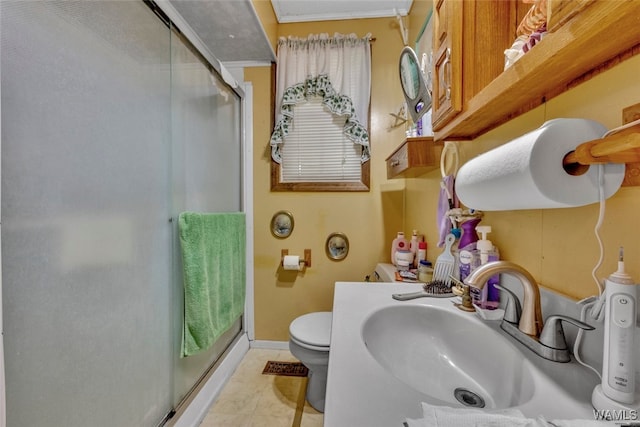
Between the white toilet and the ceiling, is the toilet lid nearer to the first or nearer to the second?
the white toilet

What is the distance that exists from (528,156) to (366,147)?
4.99 ft

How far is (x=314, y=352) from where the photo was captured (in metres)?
1.36

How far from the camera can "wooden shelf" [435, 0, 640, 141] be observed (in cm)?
37

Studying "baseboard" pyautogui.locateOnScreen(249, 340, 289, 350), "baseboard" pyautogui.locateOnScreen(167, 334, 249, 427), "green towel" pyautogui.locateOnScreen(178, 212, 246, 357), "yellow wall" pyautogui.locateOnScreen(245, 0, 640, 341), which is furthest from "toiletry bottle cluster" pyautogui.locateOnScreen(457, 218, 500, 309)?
"baseboard" pyautogui.locateOnScreen(249, 340, 289, 350)

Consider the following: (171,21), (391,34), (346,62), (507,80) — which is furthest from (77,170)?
(391,34)

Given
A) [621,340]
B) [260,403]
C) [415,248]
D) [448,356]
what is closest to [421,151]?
[415,248]

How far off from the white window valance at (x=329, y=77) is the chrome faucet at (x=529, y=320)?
144 centimetres

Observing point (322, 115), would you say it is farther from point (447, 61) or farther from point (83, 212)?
point (83, 212)

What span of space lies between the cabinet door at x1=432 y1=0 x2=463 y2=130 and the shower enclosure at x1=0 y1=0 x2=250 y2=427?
1018mm

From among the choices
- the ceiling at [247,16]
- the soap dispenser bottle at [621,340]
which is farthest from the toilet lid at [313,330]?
the ceiling at [247,16]

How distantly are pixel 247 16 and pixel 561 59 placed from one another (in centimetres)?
159

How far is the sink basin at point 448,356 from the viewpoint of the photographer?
0.56m

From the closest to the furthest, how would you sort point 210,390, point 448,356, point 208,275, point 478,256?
point 448,356
point 478,256
point 208,275
point 210,390

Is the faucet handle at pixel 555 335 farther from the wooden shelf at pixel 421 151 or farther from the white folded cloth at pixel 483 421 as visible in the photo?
the wooden shelf at pixel 421 151
